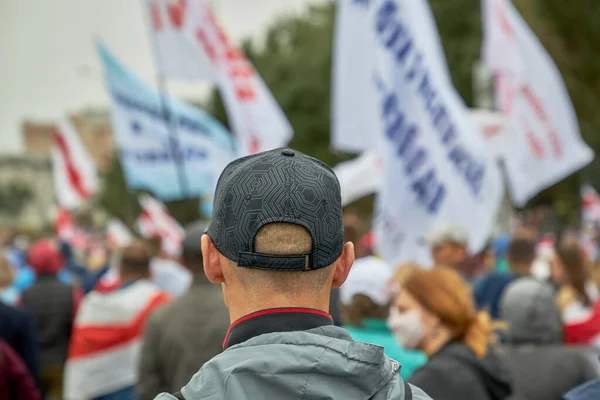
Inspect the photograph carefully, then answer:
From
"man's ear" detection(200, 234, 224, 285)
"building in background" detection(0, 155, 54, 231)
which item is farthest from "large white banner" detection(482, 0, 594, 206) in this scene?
"building in background" detection(0, 155, 54, 231)

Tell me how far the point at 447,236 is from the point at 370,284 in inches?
89.8

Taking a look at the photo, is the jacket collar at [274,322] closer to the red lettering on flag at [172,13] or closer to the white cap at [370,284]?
the white cap at [370,284]

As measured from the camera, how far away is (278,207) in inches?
75.3

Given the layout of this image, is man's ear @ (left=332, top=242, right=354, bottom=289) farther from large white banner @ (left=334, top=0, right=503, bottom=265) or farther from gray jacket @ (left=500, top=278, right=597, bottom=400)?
large white banner @ (left=334, top=0, right=503, bottom=265)

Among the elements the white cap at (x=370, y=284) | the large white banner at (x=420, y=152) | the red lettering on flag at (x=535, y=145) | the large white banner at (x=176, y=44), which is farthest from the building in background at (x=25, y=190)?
the white cap at (x=370, y=284)

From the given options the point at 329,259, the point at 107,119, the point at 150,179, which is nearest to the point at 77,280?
the point at 150,179

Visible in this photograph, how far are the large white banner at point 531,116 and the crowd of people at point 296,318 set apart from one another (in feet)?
2.85

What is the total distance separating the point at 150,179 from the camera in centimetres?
1063

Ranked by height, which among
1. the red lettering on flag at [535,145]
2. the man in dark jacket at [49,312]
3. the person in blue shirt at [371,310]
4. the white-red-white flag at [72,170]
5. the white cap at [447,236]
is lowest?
the white-red-white flag at [72,170]

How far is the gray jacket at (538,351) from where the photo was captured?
187 inches

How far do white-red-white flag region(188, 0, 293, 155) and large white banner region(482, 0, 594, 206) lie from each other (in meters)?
2.48

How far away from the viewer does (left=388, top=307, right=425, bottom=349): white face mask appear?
13.0 ft

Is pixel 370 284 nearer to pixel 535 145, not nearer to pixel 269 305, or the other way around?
pixel 269 305

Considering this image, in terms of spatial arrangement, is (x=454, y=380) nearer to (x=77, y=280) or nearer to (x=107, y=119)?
(x=77, y=280)
